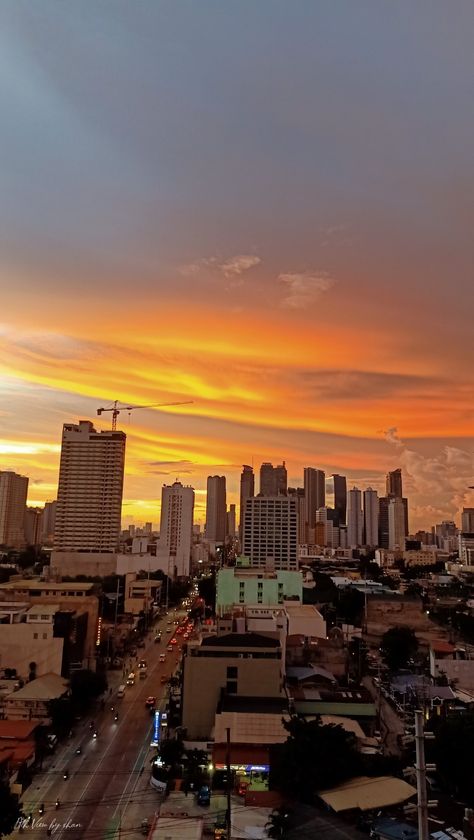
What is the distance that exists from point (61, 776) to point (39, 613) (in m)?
9.89

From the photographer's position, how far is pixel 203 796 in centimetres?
1614

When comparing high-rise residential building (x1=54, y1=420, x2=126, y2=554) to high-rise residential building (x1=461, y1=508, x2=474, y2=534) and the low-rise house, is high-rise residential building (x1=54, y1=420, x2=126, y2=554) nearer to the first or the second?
the low-rise house

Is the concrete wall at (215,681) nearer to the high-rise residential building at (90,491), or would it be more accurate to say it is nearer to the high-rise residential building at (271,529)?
the high-rise residential building at (90,491)

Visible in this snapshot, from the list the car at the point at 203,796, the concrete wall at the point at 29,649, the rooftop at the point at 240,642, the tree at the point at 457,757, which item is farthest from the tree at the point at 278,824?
the concrete wall at the point at 29,649

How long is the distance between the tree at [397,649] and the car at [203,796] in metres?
16.0

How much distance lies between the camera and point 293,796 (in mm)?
15289

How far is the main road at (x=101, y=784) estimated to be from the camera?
49.2 ft


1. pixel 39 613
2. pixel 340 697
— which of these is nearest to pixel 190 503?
pixel 39 613

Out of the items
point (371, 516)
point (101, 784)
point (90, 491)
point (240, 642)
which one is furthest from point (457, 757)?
point (371, 516)

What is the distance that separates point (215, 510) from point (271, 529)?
257ft

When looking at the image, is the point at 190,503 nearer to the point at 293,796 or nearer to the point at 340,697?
the point at 340,697

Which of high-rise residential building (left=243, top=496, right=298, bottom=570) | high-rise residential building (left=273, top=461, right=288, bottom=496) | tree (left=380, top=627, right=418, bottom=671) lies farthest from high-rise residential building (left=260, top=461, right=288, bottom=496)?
tree (left=380, top=627, right=418, bottom=671)

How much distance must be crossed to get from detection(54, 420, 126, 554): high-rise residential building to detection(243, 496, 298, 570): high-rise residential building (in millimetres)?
15502

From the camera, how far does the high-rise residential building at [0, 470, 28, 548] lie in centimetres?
9800
